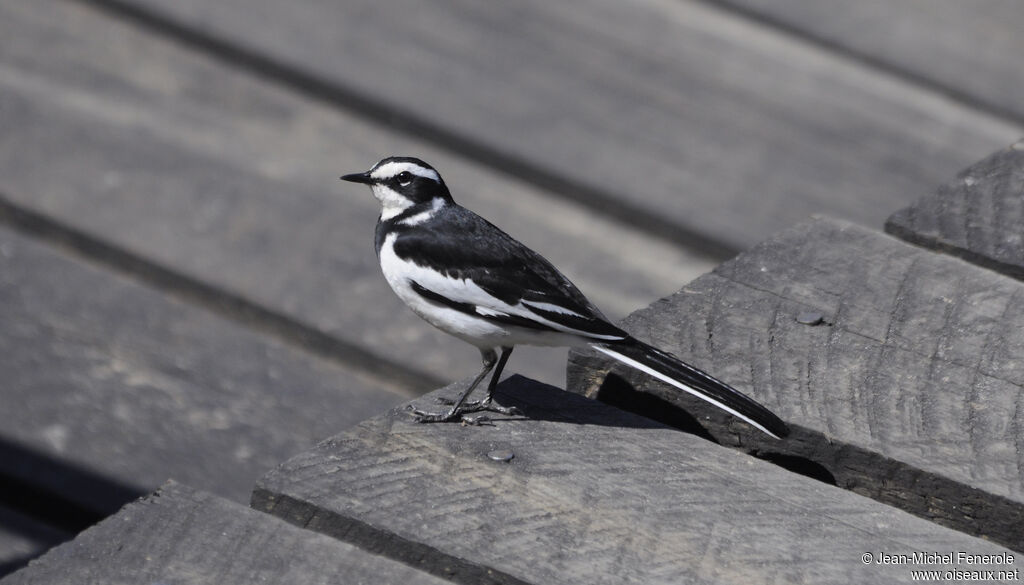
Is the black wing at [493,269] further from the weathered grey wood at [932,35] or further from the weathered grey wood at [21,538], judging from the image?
the weathered grey wood at [932,35]

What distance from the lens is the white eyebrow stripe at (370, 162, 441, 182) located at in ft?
10.4

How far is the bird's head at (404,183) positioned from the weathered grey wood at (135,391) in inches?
27.3

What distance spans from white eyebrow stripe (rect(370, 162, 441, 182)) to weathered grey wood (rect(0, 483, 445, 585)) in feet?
4.89

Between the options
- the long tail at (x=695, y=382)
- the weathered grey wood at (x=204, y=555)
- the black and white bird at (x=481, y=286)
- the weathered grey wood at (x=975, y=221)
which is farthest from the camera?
the black and white bird at (x=481, y=286)

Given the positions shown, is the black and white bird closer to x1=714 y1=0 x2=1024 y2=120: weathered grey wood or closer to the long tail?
the long tail

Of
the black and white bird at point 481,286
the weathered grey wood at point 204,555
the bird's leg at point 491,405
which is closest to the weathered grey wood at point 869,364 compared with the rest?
the bird's leg at point 491,405

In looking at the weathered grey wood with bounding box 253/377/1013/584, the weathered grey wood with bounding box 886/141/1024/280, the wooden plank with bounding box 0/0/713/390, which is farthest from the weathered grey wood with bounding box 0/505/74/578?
the weathered grey wood with bounding box 886/141/1024/280

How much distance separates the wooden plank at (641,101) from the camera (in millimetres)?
4578

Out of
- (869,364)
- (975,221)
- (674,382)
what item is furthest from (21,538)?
(975,221)

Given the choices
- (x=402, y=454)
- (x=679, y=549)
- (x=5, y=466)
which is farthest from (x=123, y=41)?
(x=679, y=549)

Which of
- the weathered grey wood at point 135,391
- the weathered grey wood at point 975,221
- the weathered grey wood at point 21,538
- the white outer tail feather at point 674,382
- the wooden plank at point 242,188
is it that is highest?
the weathered grey wood at point 975,221

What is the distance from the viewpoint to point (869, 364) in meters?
2.22

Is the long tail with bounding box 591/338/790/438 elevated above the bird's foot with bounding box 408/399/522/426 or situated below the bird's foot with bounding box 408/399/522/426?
above

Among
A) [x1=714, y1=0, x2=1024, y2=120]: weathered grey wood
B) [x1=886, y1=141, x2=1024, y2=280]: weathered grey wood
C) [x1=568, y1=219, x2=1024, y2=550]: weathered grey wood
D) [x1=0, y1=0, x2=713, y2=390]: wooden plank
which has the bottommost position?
[x1=0, y1=0, x2=713, y2=390]: wooden plank
